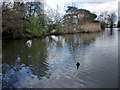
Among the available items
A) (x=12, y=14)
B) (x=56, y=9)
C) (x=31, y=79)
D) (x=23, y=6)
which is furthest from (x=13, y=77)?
(x=56, y=9)

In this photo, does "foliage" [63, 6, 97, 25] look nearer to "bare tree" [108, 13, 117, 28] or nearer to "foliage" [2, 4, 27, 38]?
"foliage" [2, 4, 27, 38]

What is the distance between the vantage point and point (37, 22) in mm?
17453

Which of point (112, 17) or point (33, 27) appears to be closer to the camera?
point (33, 27)

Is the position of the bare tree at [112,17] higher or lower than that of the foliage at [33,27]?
higher

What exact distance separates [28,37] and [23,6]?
5019 mm

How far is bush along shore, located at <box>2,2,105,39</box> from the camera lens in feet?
48.2

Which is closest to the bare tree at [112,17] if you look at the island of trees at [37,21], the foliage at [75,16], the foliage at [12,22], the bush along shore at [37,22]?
the bush along shore at [37,22]

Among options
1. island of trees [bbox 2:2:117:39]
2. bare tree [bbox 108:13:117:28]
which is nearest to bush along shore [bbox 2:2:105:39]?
island of trees [bbox 2:2:117:39]

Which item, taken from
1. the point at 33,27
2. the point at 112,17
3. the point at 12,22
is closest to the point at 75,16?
the point at 33,27

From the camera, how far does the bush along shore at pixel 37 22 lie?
1468cm

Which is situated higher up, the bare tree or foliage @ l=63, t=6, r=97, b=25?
the bare tree

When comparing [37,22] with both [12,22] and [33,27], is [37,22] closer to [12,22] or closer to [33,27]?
[33,27]

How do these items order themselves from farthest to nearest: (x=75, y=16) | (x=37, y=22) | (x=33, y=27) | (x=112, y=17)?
(x=112, y=17), (x=75, y=16), (x=37, y=22), (x=33, y=27)

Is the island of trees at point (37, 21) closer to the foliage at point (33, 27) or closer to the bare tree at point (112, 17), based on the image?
the foliage at point (33, 27)
